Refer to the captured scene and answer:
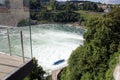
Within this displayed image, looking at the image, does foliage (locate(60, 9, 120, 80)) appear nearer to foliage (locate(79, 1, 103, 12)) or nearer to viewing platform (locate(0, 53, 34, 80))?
viewing platform (locate(0, 53, 34, 80))

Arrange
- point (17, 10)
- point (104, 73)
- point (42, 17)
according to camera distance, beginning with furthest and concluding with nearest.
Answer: point (42, 17) → point (104, 73) → point (17, 10)

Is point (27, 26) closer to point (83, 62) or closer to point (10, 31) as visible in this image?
point (10, 31)

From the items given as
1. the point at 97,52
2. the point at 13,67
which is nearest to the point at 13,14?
the point at 13,67

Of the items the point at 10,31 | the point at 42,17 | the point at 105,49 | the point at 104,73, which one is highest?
the point at 10,31

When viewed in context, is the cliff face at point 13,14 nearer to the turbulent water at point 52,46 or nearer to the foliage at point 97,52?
the foliage at point 97,52

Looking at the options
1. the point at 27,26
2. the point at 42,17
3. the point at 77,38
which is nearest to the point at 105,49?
the point at 27,26

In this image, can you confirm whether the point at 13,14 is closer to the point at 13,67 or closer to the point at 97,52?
the point at 13,67
